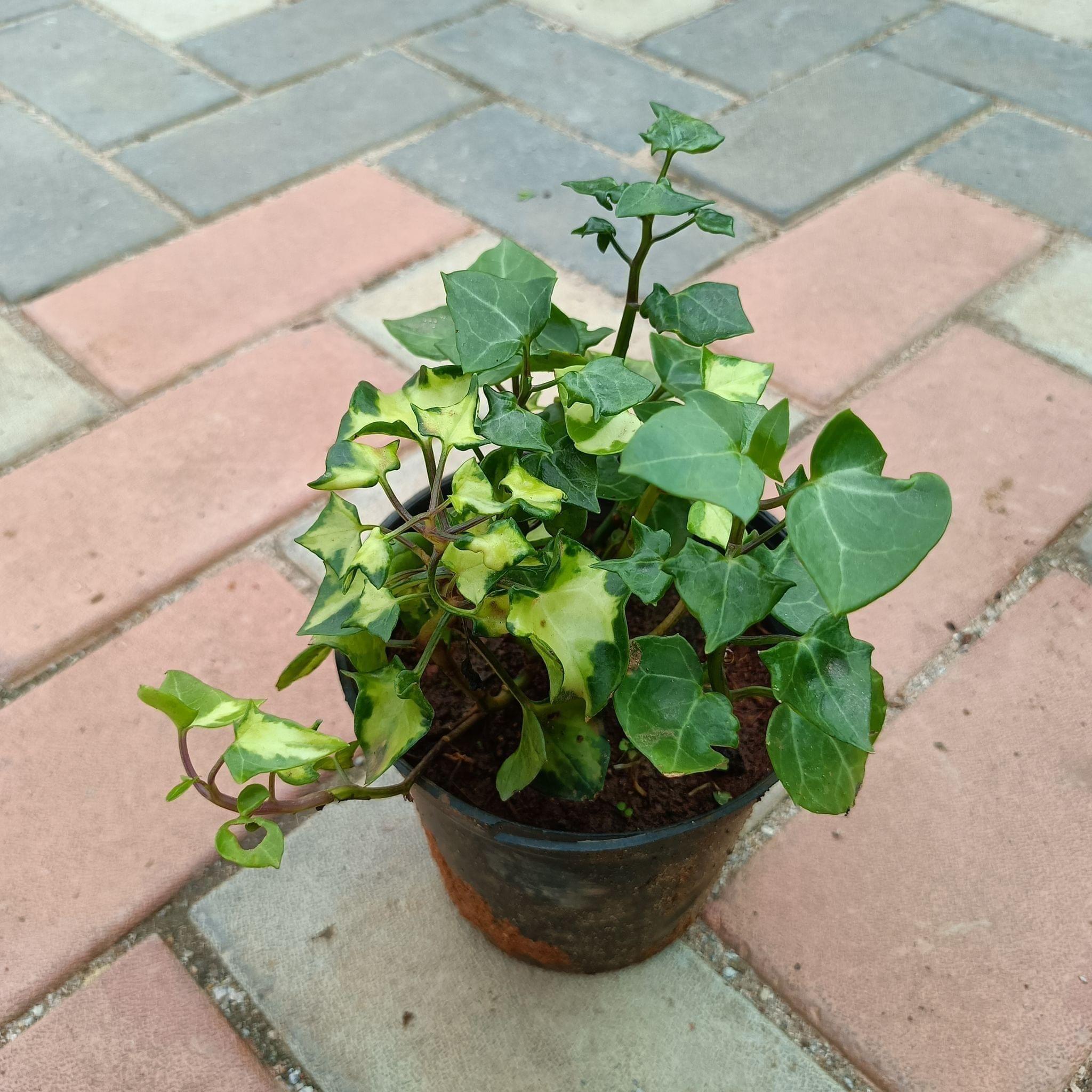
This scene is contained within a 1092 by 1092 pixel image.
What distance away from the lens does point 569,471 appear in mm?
726

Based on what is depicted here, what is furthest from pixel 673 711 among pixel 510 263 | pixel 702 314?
pixel 510 263

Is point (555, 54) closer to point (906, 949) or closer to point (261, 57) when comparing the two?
point (261, 57)

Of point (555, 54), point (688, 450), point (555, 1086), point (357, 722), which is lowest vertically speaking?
point (555, 1086)

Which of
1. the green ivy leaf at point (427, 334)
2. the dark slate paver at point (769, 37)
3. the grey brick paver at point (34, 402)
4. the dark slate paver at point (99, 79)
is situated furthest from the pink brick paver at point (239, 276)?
the green ivy leaf at point (427, 334)

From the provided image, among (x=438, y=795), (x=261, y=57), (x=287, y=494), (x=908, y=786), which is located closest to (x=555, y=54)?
(x=261, y=57)

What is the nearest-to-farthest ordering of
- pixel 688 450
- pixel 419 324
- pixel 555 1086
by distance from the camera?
1. pixel 688 450
2. pixel 419 324
3. pixel 555 1086

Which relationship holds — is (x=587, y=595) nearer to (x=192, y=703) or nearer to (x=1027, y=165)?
(x=192, y=703)

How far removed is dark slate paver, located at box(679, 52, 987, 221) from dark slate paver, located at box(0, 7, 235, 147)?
3.21 feet

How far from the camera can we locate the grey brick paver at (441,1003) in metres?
0.95

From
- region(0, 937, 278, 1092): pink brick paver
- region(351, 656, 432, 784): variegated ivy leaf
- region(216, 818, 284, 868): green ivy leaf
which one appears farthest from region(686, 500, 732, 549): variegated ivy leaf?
region(0, 937, 278, 1092): pink brick paver

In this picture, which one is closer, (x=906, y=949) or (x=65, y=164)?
(x=906, y=949)

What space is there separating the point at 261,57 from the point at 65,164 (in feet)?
1.61

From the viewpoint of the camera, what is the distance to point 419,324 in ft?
2.73

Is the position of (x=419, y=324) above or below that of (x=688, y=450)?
below
